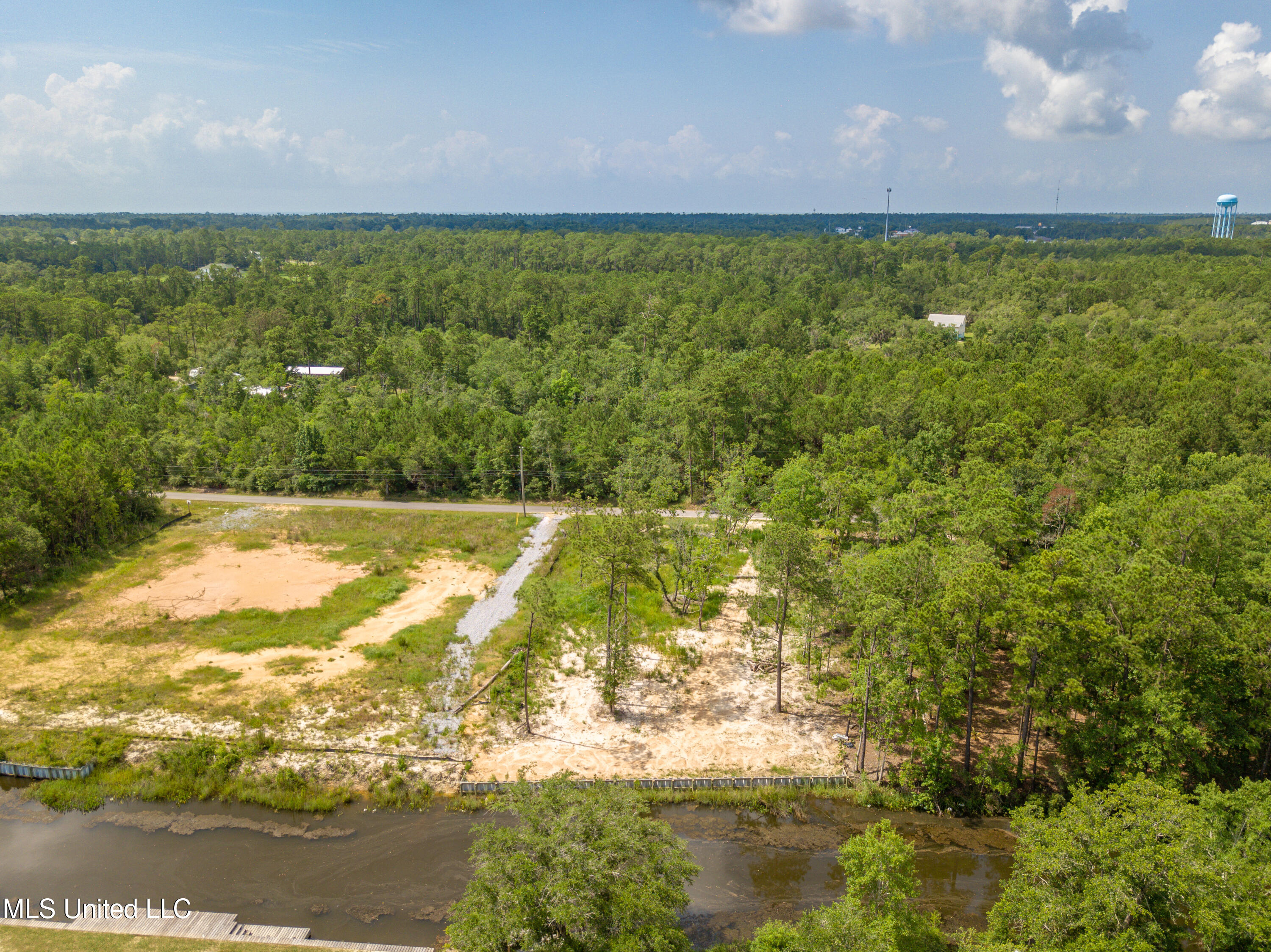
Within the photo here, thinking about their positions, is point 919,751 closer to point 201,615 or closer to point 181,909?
point 181,909

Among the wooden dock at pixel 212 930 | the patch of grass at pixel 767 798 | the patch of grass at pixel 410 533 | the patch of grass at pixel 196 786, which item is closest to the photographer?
the wooden dock at pixel 212 930

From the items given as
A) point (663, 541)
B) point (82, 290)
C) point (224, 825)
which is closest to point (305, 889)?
point (224, 825)

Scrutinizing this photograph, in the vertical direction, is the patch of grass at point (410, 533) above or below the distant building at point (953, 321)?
below

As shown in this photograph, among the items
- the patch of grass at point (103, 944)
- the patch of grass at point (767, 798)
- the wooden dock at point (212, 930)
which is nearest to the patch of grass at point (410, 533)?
the patch of grass at point (767, 798)

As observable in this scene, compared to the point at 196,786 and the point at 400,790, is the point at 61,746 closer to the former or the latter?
the point at 196,786

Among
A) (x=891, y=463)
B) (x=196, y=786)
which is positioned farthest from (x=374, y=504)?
(x=891, y=463)

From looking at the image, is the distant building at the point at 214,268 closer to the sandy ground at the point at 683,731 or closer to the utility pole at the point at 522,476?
the utility pole at the point at 522,476
